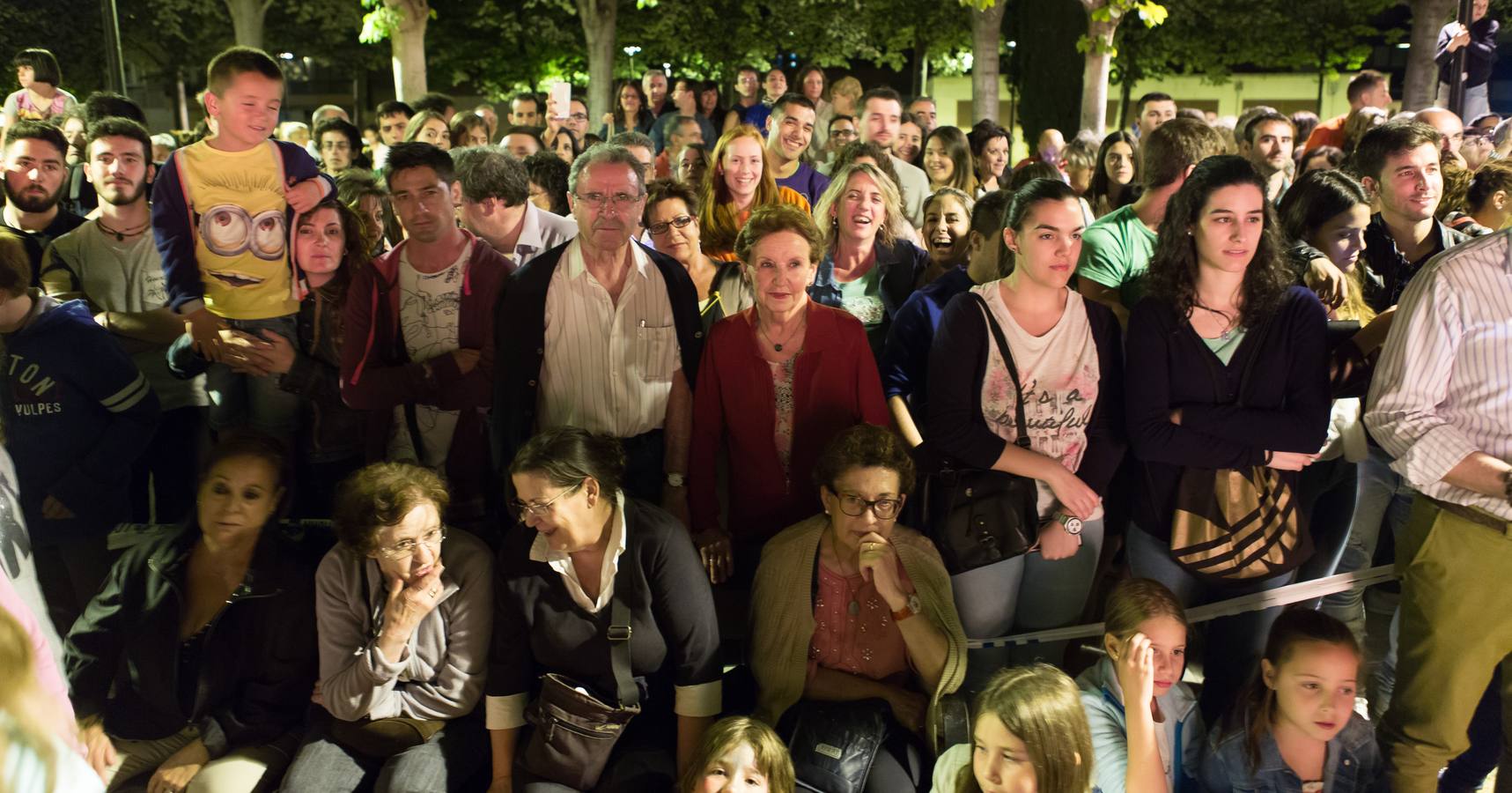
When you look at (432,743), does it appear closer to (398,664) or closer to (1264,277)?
(398,664)

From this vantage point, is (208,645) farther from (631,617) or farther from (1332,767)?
(1332,767)

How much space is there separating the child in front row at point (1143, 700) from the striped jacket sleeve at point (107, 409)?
10.8 ft

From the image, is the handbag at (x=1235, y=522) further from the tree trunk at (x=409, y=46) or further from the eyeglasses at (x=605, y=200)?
the tree trunk at (x=409, y=46)

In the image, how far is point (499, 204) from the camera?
4.76 metres

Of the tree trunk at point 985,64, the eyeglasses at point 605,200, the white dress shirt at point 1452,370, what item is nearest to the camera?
the white dress shirt at point 1452,370

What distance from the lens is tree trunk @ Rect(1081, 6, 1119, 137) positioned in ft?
36.3

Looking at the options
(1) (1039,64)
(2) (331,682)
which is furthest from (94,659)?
(1) (1039,64)

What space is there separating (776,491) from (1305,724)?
1.66m

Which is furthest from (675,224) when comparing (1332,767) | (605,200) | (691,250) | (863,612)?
(1332,767)

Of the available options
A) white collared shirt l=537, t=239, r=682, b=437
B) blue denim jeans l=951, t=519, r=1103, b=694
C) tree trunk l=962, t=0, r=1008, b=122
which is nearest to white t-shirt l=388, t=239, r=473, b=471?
white collared shirt l=537, t=239, r=682, b=437

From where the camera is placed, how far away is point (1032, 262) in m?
3.30

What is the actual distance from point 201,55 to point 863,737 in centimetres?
2719

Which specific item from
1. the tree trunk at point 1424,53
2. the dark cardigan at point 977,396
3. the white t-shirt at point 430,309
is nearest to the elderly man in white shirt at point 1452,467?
the dark cardigan at point 977,396

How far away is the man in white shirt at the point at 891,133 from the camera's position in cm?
610
